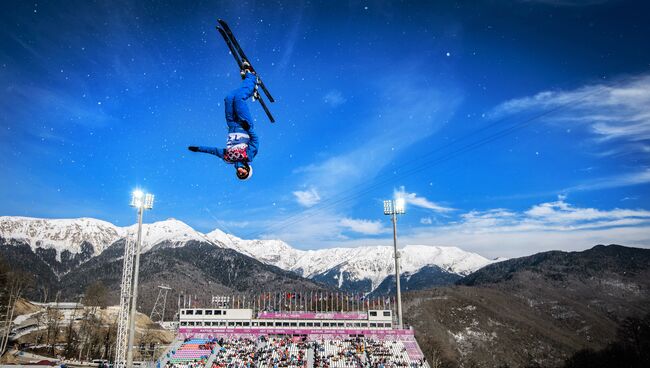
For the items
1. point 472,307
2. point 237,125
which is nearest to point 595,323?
point 472,307

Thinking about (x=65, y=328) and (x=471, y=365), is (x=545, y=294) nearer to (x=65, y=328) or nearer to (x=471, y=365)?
(x=471, y=365)

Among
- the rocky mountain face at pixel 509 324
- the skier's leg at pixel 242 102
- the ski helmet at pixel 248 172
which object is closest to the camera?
the skier's leg at pixel 242 102

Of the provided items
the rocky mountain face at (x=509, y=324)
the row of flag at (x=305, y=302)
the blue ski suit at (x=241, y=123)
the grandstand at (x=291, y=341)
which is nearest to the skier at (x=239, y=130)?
the blue ski suit at (x=241, y=123)

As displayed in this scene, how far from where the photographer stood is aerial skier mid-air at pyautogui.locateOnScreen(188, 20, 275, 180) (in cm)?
1499

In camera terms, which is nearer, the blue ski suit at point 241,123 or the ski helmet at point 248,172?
Answer: the blue ski suit at point 241,123

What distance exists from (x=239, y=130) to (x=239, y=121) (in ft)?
1.05

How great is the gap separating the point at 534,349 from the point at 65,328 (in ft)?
388

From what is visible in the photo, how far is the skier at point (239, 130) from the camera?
49.1 feet

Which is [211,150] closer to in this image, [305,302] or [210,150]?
[210,150]

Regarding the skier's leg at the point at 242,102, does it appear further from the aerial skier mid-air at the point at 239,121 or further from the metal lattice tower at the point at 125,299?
the metal lattice tower at the point at 125,299

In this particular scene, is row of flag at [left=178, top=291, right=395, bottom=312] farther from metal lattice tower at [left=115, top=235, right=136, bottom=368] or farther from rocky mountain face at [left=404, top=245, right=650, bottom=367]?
rocky mountain face at [left=404, top=245, right=650, bottom=367]

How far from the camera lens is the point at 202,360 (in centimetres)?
4975

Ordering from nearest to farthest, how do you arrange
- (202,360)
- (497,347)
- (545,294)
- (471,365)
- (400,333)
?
1. (202,360)
2. (400,333)
3. (471,365)
4. (497,347)
5. (545,294)

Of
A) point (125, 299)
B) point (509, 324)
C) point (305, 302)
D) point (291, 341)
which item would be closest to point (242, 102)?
point (125, 299)
